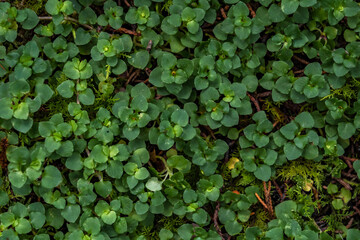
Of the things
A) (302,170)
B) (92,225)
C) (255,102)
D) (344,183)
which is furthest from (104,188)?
(344,183)

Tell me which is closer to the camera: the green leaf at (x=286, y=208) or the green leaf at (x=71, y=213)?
the green leaf at (x=71, y=213)

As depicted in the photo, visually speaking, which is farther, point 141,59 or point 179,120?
point 141,59

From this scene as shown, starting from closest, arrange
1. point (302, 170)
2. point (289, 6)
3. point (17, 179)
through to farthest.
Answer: point (17, 179) → point (289, 6) → point (302, 170)

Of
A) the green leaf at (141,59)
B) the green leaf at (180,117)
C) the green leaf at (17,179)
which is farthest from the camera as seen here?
the green leaf at (141,59)

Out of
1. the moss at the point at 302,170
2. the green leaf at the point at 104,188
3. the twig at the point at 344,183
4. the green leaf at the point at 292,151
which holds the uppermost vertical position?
the green leaf at the point at 292,151

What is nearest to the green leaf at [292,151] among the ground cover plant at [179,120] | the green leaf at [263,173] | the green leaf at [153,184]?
the ground cover plant at [179,120]

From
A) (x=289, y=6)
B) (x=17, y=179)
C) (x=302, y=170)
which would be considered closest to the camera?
(x=17, y=179)

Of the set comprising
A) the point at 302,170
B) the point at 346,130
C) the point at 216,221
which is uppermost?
the point at 346,130

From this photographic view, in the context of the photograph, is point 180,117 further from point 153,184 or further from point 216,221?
point 216,221

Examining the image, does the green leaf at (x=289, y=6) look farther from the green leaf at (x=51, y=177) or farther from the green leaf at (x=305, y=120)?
the green leaf at (x=51, y=177)
